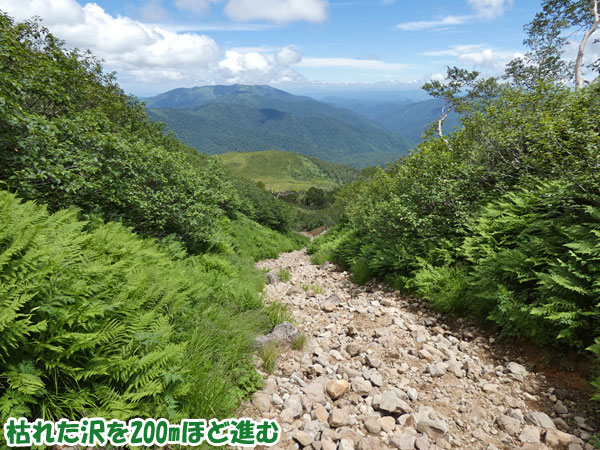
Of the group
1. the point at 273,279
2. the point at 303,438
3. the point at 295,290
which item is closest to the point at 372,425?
the point at 303,438

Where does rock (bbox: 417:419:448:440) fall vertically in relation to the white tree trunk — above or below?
below

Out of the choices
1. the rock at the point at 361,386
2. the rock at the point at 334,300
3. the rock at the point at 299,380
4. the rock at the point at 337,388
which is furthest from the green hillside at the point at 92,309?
the rock at the point at 334,300

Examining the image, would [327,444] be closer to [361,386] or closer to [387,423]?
[387,423]

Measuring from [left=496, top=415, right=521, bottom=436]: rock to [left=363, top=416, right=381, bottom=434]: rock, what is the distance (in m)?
1.51

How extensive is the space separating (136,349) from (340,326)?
424 centimetres

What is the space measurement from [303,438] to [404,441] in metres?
1.17

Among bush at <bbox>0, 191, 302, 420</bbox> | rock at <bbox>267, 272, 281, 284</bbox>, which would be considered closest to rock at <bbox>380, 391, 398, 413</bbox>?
bush at <bbox>0, 191, 302, 420</bbox>

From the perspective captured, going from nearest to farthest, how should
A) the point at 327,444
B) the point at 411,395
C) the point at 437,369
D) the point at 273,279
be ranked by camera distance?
the point at 327,444
the point at 411,395
the point at 437,369
the point at 273,279

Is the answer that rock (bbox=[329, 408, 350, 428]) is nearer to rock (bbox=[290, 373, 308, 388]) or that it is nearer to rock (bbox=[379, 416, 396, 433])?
rock (bbox=[379, 416, 396, 433])

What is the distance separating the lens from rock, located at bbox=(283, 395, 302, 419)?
11.9 feet

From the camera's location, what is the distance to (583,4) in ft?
63.0

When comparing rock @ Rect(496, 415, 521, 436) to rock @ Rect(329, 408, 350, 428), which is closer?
rock @ Rect(496, 415, 521, 436)

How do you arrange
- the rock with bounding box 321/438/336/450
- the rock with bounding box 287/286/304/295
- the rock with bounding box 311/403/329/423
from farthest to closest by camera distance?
the rock with bounding box 287/286/304/295 → the rock with bounding box 311/403/329/423 → the rock with bounding box 321/438/336/450

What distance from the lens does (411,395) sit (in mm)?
4023
